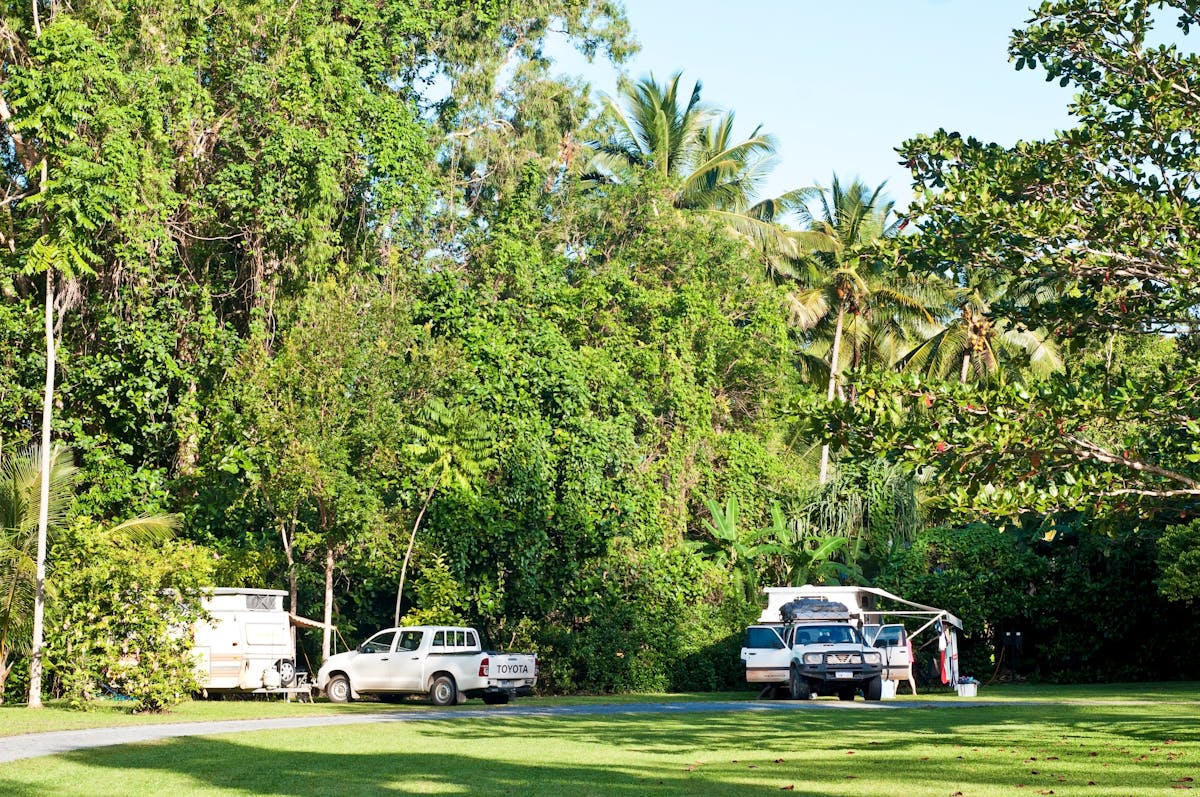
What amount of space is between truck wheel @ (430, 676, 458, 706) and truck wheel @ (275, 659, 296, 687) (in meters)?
2.78

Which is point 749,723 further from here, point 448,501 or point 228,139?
point 228,139

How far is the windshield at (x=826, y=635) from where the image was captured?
2772 centimetres

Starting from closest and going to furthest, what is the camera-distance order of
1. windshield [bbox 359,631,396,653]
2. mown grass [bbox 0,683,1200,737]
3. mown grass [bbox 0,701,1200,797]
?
mown grass [bbox 0,701,1200,797]
mown grass [bbox 0,683,1200,737]
windshield [bbox 359,631,396,653]

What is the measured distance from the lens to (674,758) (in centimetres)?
1474

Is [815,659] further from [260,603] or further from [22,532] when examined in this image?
[22,532]

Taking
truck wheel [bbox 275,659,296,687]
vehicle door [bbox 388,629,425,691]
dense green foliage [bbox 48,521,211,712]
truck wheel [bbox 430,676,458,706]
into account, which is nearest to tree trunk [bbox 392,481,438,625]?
vehicle door [bbox 388,629,425,691]

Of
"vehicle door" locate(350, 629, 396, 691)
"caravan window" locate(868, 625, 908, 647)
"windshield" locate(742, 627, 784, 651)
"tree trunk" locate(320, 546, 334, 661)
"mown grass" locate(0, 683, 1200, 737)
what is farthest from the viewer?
"caravan window" locate(868, 625, 908, 647)

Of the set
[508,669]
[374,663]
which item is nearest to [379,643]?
[374,663]

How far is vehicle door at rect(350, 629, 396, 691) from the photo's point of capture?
1074 inches

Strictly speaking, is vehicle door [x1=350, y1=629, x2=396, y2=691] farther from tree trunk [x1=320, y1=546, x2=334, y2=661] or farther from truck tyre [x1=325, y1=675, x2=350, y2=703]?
tree trunk [x1=320, y1=546, x2=334, y2=661]

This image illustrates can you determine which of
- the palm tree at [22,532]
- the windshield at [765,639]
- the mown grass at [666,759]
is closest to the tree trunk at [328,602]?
the palm tree at [22,532]

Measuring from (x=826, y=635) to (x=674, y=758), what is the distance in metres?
13.7

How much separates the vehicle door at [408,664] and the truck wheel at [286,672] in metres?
1.88

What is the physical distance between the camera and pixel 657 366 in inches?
1465
